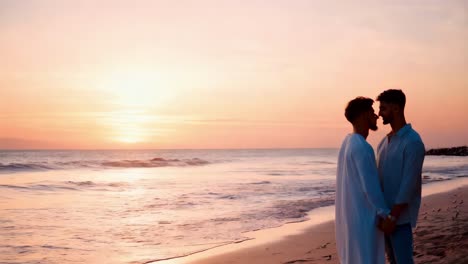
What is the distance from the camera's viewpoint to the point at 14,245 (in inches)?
345

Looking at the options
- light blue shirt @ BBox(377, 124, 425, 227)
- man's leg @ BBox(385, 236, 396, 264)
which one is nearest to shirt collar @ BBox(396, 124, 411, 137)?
light blue shirt @ BBox(377, 124, 425, 227)

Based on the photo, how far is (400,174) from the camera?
3688 mm

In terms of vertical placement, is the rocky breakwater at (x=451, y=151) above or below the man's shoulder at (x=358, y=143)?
below

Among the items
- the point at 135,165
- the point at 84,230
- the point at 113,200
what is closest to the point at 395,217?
the point at 84,230

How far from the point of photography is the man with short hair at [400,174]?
3.62 m

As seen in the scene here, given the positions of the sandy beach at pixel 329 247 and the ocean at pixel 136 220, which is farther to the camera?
the ocean at pixel 136 220

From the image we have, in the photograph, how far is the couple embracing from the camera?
3623 mm

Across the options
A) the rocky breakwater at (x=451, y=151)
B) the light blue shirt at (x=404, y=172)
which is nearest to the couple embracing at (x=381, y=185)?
the light blue shirt at (x=404, y=172)

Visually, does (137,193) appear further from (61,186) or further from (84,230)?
(84,230)

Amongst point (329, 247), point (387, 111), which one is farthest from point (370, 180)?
point (329, 247)

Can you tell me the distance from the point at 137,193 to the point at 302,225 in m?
9.22

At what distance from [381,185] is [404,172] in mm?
247

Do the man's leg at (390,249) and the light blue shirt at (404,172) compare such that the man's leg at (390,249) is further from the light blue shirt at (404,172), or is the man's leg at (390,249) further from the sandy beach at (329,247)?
the sandy beach at (329,247)

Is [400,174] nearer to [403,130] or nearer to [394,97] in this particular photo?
[403,130]
